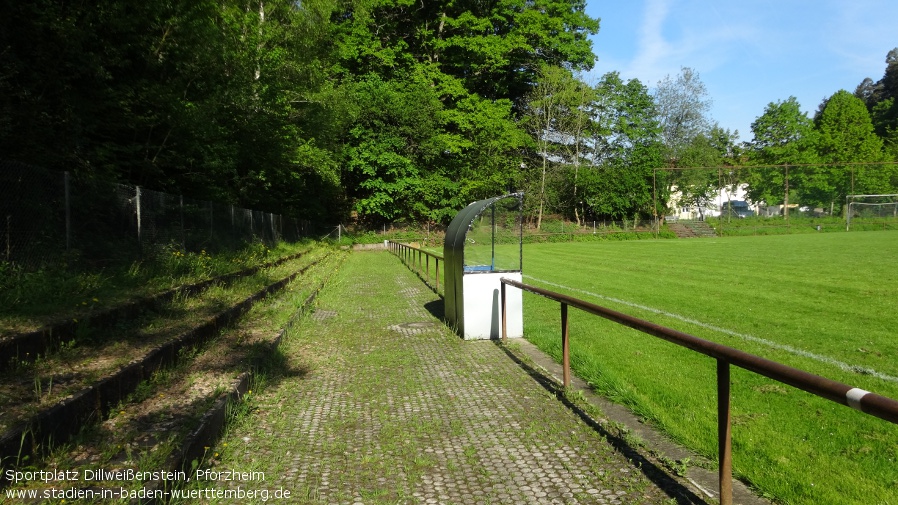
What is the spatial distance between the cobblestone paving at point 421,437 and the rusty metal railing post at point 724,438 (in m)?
0.39

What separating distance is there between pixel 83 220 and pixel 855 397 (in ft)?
32.5

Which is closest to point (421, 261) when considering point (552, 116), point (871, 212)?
point (552, 116)

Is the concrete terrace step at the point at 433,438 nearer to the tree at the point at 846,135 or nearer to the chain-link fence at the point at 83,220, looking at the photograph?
the chain-link fence at the point at 83,220

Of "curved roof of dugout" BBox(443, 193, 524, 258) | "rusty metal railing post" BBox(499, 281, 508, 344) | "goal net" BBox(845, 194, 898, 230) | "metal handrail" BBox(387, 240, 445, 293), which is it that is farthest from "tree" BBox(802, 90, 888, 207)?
"rusty metal railing post" BBox(499, 281, 508, 344)

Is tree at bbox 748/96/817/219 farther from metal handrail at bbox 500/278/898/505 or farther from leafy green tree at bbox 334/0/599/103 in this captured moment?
metal handrail at bbox 500/278/898/505

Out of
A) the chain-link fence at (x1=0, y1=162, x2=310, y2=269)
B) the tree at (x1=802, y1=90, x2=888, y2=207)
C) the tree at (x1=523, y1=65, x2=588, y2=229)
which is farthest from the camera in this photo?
the tree at (x1=802, y1=90, x2=888, y2=207)

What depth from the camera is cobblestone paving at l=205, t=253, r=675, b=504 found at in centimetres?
348

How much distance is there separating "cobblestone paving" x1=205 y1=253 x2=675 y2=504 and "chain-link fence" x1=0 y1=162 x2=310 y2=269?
3.68m

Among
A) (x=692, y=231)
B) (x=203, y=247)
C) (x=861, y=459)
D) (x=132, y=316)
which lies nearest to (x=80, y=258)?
(x=132, y=316)

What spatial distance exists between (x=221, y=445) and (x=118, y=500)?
132 cm

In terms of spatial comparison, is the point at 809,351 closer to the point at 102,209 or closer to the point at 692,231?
the point at 102,209

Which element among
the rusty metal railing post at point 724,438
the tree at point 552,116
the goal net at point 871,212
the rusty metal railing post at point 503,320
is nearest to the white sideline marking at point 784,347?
the rusty metal railing post at point 503,320

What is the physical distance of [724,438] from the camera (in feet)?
10.1

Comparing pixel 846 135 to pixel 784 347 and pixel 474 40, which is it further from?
pixel 784 347
